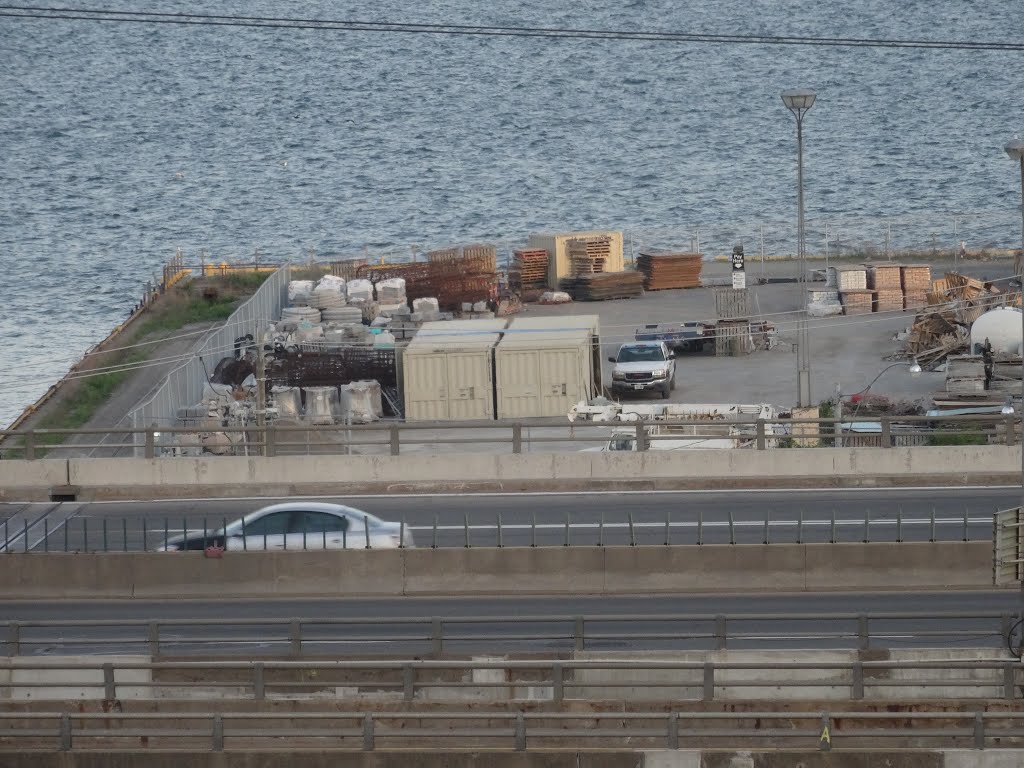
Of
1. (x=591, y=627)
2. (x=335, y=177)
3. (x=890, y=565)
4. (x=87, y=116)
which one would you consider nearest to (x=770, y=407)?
(x=890, y=565)

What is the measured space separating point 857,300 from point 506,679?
33814 millimetres

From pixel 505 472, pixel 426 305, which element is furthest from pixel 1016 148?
pixel 426 305

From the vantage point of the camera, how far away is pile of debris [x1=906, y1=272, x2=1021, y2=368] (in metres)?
45.2

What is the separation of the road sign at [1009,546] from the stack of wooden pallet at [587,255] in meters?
39.8

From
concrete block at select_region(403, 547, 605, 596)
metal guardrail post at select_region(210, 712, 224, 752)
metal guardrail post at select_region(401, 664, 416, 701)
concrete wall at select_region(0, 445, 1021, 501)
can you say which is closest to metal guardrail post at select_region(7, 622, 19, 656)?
metal guardrail post at select_region(210, 712, 224, 752)

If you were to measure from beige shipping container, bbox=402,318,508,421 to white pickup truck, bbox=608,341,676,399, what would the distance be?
323 cm

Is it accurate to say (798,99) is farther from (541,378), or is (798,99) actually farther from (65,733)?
(65,733)

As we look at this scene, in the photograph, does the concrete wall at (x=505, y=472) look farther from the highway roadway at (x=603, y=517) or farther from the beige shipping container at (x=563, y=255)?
the beige shipping container at (x=563, y=255)

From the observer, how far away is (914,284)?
52969 mm

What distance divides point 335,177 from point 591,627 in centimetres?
11626

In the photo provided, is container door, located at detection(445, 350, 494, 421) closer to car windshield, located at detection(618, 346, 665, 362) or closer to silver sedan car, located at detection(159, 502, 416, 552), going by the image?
car windshield, located at detection(618, 346, 665, 362)

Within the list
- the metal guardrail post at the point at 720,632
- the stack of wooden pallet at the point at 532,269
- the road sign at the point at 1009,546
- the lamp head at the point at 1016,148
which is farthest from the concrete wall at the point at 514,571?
the stack of wooden pallet at the point at 532,269

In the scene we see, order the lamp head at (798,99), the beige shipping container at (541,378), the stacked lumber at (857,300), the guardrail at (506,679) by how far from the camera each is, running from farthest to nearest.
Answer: the stacked lumber at (857,300), the beige shipping container at (541,378), the lamp head at (798,99), the guardrail at (506,679)

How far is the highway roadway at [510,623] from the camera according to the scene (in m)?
21.4
